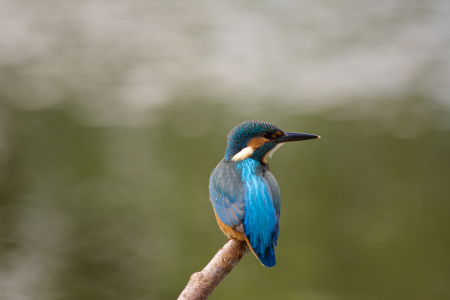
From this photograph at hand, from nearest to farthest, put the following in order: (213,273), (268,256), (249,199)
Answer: (213,273), (268,256), (249,199)

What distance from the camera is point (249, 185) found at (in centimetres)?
126

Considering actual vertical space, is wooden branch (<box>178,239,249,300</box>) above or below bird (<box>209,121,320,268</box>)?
below

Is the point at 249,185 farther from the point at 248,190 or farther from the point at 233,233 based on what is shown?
the point at 233,233

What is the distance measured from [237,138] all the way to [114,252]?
4882 millimetres

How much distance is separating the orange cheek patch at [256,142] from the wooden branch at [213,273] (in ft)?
1.00

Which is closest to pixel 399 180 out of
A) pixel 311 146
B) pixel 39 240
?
pixel 311 146

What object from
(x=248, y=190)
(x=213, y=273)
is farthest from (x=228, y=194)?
(x=213, y=273)

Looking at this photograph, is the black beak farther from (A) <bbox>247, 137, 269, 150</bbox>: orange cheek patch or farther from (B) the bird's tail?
(B) the bird's tail

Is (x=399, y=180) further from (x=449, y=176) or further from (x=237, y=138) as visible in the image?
(x=237, y=138)

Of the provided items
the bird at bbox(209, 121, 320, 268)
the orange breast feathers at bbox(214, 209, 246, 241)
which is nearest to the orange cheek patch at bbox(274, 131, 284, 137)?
the bird at bbox(209, 121, 320, 268)

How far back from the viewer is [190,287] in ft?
2.83

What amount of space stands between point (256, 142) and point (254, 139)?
0.01 m

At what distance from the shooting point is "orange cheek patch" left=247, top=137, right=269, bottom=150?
1290 mm

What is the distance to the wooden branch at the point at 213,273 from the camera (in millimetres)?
858
